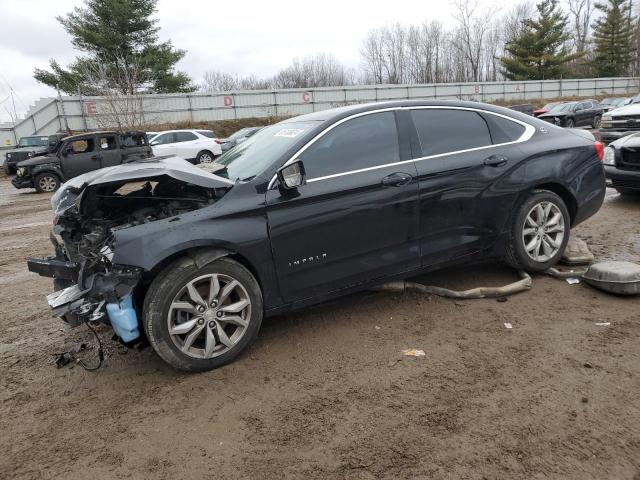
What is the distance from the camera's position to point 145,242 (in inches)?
119

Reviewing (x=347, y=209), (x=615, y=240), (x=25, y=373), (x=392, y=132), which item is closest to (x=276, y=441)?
(x=347, y=209)

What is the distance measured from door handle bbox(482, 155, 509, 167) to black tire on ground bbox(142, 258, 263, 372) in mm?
2245

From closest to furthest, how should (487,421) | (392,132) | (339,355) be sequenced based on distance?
(487,421) < (339,355) < (392,132)

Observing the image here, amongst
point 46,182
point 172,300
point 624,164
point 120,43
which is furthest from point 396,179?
point 120,43

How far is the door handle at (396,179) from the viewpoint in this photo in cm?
366

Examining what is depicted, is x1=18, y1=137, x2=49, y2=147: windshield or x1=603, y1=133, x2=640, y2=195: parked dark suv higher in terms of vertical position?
x1=18, y1=137, x2=49, y2=147: windshield

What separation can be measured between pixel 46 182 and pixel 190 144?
5.52 metres

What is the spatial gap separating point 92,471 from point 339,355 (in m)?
1.63

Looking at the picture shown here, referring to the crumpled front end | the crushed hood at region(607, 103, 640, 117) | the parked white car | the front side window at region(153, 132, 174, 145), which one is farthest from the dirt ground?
the front side window at region(153, 132, 174, 145)

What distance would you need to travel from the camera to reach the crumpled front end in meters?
3.07

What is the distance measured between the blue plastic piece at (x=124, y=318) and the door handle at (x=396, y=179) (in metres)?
2.00

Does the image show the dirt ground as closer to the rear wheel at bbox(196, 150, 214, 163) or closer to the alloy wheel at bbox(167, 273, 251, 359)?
the alloy wheel at bbox(167, 273, 251, 359)

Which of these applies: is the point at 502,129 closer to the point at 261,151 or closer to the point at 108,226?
the point at 261,151

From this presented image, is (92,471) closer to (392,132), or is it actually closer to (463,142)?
(392,132)
